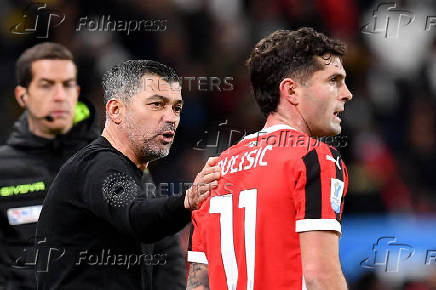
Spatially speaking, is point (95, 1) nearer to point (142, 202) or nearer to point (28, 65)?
point (28, 65)

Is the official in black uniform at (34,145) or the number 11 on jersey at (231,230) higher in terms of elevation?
the official in black uniform at (34,145)

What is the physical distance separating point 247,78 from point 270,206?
7.07m

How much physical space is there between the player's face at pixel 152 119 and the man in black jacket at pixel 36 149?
83cm

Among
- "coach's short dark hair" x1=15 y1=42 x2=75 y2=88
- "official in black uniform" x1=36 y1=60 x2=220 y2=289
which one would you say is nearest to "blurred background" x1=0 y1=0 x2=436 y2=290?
"coach's short dark hair" x1=15 y1=42 x2=75 y2=88

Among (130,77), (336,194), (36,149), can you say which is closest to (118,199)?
(130,77)

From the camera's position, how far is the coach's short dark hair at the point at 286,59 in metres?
4.14

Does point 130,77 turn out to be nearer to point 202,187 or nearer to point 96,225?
point 96,225

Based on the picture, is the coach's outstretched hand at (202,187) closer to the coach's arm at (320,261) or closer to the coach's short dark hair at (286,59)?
the coach's short dark hair at (286,59)

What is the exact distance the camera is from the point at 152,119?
14.9ft

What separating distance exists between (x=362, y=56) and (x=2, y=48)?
15.4 ft

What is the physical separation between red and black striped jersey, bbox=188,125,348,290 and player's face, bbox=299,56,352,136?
17 cm

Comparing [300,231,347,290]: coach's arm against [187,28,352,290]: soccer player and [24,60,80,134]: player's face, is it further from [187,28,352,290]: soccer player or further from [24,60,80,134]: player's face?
[24,60,80,134]: player's face

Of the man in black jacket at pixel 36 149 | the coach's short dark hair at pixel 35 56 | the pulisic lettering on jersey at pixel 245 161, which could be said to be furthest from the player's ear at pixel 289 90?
the coach's short dark hair at pixel 35 56

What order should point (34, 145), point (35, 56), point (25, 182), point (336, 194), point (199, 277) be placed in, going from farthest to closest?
point (35, 56) → point (34, 145) → point (25, 182) → point (199, 277) → point (336, 194)
